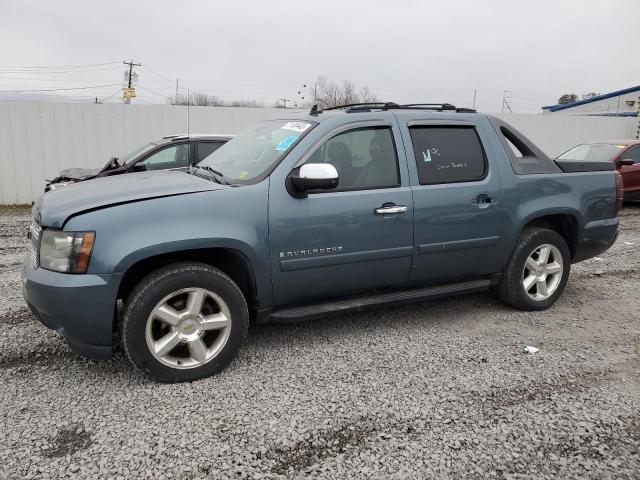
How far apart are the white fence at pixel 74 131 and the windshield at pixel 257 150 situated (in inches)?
270

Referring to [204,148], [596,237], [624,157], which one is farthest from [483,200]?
[624,157]

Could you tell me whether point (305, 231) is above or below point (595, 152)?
below

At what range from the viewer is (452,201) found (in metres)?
4.00

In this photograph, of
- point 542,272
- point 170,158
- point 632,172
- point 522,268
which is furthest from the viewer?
point 632,172

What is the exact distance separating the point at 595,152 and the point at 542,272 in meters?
8.21

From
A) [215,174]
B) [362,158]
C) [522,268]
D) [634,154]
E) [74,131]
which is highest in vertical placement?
[74,131]

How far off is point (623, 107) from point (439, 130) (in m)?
36.3

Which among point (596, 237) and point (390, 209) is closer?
point (390, 209)

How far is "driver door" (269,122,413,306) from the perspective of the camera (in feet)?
11.3

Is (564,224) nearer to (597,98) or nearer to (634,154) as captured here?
(634,154)

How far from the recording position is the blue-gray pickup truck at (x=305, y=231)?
10.0 feet

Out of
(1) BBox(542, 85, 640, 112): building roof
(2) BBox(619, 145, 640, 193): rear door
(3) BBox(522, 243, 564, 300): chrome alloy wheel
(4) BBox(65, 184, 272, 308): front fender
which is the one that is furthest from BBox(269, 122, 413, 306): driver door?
(1) BBox(542, 85, 640, 112): building roof

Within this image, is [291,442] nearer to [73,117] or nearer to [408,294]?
[408,294]

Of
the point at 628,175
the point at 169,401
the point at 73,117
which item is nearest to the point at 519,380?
the point at 169,401
